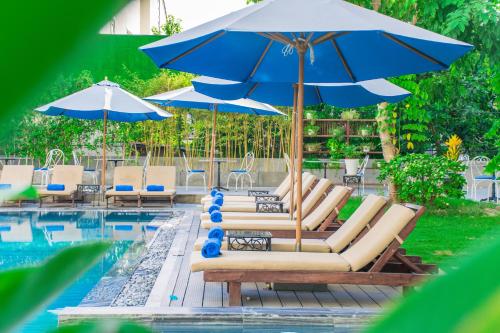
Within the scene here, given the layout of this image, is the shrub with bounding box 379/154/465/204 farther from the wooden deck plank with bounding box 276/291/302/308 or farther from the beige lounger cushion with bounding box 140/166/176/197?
the wooden deck plank with bounding box 276/291/302/308

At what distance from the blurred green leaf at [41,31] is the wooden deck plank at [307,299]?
4874mm

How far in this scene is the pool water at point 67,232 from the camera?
7402 mm

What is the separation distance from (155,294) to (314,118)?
47.2ft

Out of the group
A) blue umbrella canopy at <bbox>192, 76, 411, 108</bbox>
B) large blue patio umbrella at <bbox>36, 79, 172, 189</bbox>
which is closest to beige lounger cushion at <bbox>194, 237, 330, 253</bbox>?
blue umbrella canopy at <bbox>192, 76, 411, 108</bbox>

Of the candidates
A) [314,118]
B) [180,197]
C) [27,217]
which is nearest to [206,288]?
[27,217]

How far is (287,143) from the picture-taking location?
1809 cm

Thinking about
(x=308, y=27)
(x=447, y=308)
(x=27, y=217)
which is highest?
(x=308, y=27)

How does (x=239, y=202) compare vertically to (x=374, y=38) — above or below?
below

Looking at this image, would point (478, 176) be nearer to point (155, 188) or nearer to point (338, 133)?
point (338, 133)

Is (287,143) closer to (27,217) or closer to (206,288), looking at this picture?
(27,217)

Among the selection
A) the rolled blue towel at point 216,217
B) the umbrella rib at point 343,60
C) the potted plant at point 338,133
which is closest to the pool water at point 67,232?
the rolled blue towel at point 216,217

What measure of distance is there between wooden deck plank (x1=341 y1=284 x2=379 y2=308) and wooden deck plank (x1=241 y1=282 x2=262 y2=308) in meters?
0.80

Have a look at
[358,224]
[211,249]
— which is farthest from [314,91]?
[211,249]

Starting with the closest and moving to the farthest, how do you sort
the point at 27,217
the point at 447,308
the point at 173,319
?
the point at 447,308 < the point at 173,319 < the point at 27,217
